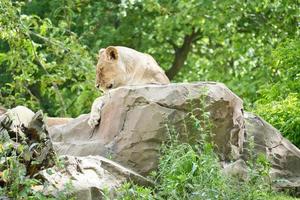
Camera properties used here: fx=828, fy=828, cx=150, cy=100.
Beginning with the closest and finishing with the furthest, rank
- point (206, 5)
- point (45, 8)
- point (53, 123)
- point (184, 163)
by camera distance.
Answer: point (184, 163) < point (53, 123) < point (206, 5) < point (45, 8)

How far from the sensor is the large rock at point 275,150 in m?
8.41

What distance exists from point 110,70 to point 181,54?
10925 mm

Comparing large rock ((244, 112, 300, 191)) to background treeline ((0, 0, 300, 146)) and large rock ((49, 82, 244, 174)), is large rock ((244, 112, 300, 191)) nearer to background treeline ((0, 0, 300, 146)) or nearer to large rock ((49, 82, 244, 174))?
large rock ((49, 82, 244, 174))

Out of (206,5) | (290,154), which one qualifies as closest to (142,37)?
(206,5)

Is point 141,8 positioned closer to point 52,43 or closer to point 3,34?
point 52,43

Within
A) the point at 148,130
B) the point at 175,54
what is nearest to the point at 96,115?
the point at 148,130

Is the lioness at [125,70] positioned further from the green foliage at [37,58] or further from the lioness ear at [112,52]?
the green foliage at [37,58]

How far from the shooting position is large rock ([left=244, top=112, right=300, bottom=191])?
8.41m

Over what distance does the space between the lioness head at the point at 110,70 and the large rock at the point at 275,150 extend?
1.38 metres

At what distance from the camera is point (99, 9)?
59.8 feet

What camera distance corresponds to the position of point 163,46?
19922mm

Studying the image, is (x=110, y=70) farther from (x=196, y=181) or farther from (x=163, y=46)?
(x=163, y=46)

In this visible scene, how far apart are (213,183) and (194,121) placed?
1.32 metres

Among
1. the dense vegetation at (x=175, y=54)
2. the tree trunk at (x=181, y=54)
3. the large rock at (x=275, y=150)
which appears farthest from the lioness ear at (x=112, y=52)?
the tree trunk at (x=181, y=54)
